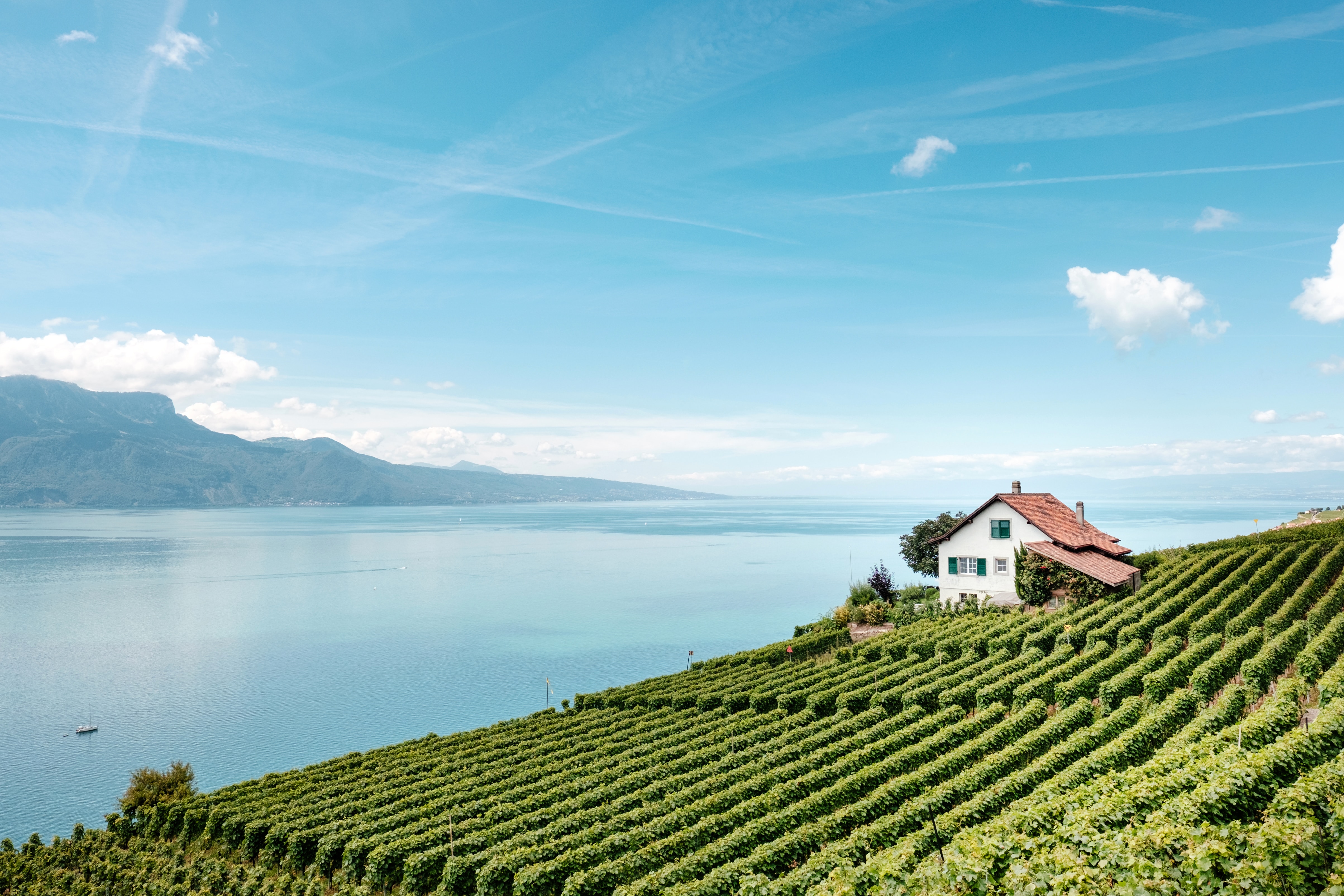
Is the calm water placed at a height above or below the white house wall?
below

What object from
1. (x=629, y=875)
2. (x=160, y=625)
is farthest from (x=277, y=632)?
(x=629, y=875)

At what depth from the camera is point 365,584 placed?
119938mm

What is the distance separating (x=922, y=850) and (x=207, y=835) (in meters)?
26.5

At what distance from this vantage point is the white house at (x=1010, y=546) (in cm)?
4803

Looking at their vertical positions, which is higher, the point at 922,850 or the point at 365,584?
the point at 922,850

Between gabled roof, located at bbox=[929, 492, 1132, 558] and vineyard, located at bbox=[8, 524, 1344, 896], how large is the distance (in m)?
9.59

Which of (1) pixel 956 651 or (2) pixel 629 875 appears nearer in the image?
(2) pixel 629 875

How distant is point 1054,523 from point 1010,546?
3.49m

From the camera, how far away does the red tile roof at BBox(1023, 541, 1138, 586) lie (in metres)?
45.0

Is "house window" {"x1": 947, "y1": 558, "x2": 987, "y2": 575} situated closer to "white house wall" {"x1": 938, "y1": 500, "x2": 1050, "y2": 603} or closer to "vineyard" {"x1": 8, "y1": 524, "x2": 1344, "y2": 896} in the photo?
"white house wall" {"x1": 938, "y1": 500, "x2": 1050, "y2": 603}

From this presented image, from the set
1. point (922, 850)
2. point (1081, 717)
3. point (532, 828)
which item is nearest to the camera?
point (922, 850)

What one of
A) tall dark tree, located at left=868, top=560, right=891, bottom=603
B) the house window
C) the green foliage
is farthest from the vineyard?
tall dark tree, located at left=868, top=560, right=891, bottom=603

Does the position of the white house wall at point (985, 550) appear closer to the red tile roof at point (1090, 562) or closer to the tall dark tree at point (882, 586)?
the red tile roof at point (1090, 562)

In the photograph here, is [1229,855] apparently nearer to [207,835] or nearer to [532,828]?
[532,828]
